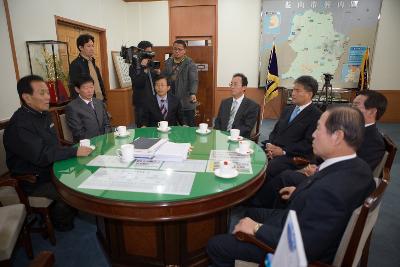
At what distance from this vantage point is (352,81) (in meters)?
5.61

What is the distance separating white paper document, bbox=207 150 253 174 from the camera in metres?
1.55

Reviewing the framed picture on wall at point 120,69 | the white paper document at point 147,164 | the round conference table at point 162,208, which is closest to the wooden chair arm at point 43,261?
the round conference table at point 162,208

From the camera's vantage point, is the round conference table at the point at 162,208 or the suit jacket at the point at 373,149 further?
the suit jacket at the point at 373,149

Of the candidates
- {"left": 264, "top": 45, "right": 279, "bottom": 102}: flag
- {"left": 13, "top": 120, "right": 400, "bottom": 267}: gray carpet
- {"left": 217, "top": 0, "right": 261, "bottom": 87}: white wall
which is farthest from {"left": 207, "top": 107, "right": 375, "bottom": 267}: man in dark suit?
{"left": 217, "top": 0, "right": 261, "bottom": 87}: white wall

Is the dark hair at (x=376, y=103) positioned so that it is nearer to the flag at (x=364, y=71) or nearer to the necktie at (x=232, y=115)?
the necktie at (x=232, y=115)

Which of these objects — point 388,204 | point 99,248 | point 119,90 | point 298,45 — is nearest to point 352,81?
point 298,45

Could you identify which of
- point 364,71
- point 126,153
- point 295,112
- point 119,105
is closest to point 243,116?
point 295,112

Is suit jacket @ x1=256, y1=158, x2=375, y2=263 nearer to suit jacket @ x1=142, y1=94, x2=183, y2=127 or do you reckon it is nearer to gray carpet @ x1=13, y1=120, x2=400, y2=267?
gray carpet @ x1=13, y1=120, x2=400, y2=267

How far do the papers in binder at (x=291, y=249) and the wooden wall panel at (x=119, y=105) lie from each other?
198 inches

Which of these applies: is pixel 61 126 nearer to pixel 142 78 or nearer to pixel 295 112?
pixel 142 78

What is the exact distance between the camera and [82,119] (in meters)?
2.57

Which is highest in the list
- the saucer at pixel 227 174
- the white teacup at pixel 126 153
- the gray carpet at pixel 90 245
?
the white teacup at pixel 126 153

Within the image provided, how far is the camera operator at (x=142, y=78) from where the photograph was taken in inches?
122

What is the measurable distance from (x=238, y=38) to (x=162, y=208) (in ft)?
17.5
